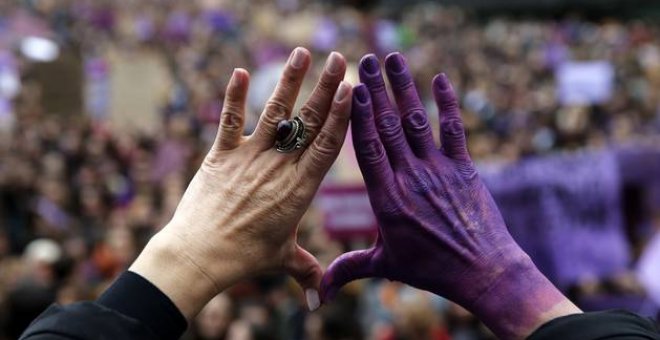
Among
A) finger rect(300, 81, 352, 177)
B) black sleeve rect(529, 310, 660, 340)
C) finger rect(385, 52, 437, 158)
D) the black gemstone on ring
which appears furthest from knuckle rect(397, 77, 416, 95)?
black sleeve rect(529, 310, 660, 340)

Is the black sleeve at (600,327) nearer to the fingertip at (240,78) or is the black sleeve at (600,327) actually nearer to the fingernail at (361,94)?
the fingernail at (361,94)

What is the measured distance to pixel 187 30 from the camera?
21.0m

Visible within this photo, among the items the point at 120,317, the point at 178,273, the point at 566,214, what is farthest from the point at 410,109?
the point at 566,214

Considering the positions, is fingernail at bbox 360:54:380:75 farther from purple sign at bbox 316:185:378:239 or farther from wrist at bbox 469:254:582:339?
purple sign at bbox 316:185:378:239

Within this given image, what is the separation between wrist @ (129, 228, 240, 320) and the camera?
5.57 feet

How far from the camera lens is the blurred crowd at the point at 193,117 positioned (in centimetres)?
625

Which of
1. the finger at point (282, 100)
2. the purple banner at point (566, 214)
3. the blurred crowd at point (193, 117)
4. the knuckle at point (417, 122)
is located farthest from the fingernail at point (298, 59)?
the purple banner at point (566, 214)

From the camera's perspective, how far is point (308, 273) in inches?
78.8

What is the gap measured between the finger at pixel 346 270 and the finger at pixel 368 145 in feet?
0.52

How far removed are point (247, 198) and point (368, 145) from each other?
0.23 meters

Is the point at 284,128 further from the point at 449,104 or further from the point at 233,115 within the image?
the point at 449,104

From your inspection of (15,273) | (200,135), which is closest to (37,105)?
(200,135)

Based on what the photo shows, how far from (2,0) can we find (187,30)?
11.5 feet

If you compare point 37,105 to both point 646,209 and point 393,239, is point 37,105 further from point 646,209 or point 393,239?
point 393,239
